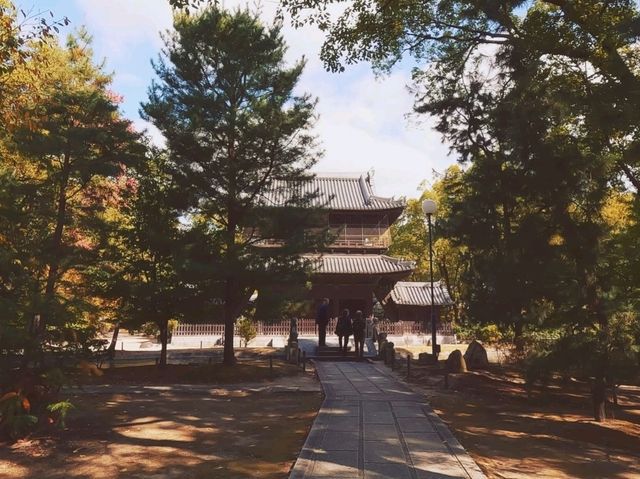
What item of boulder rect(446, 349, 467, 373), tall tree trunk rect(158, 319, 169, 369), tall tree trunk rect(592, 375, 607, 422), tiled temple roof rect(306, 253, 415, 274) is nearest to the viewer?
tall tree trunk rect(592, 375, 607, 422)

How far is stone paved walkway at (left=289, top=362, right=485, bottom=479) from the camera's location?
499 centimetres

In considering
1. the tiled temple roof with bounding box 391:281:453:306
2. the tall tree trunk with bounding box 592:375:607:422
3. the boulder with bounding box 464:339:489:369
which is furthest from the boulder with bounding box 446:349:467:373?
the tiled temple roof with bounding box 391:281:453:306

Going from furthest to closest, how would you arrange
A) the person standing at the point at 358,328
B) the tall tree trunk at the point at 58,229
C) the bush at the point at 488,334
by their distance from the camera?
the bush at the point at 488,334, the person standing at the point at 358,328, the tall tree trunk at the point at 58,229

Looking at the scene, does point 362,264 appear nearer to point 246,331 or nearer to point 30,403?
point 246,331

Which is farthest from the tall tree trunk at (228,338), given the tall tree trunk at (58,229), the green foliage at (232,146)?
the tall tree trunk at (58,229)

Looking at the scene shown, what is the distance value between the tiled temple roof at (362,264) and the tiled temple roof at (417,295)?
456cm

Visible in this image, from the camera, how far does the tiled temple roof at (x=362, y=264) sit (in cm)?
2484

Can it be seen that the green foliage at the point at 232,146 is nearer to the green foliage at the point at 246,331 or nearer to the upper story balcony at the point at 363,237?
the green foliage at the point at 246,331

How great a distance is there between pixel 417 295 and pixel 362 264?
6.70 metres

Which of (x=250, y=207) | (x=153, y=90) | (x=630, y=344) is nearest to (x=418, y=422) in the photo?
(x=630, y=344)

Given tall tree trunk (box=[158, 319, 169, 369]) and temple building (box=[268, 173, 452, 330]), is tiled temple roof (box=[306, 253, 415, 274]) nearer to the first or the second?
temple building (box=[268, 173, 452, 330])

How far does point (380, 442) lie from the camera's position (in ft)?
20.1

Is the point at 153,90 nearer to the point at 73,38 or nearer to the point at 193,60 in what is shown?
the point at 193,60

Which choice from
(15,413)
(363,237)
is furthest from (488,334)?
(15,413)
